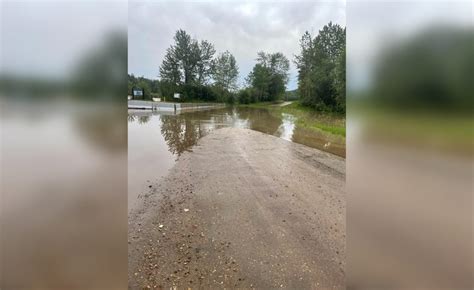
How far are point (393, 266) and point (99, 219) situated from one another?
1122 millimetres

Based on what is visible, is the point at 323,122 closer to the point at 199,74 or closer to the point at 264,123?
the point at 264,123

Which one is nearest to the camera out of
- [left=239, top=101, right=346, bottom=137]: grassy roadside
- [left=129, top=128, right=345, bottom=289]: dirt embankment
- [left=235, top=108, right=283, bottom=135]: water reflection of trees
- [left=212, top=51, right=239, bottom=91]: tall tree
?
[left=129, top=128, right=345, bottom=289]: dirt embankment

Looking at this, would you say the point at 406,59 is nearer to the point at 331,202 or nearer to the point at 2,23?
the point at 2,23

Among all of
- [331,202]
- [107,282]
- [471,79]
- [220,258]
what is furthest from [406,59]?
[331,202]

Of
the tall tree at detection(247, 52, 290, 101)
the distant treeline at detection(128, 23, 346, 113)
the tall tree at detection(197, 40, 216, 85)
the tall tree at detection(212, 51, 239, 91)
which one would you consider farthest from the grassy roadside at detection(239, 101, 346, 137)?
the tall tree at detection(197, 40, 216, 85)

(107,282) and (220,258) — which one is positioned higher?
(107,282)

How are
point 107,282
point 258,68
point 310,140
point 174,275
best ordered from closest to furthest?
point 107,282, point 174,275, point 310,140, point 258,68

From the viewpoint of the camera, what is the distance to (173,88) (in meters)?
26.8

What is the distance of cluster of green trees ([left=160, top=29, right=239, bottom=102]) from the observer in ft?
74.1

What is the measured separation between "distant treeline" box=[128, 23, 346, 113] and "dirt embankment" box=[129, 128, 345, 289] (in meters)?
16.0

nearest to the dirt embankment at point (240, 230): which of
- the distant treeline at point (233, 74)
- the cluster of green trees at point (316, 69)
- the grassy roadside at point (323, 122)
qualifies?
the grassy roadside at point (323, 122)

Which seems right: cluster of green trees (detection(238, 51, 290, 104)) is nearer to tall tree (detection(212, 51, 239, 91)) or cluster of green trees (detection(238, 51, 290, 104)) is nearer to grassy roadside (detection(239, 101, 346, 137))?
tall tree (detection(212, 51, 239, 91))

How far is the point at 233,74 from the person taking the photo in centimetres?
2595

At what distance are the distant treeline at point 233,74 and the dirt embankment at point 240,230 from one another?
16.0 m
